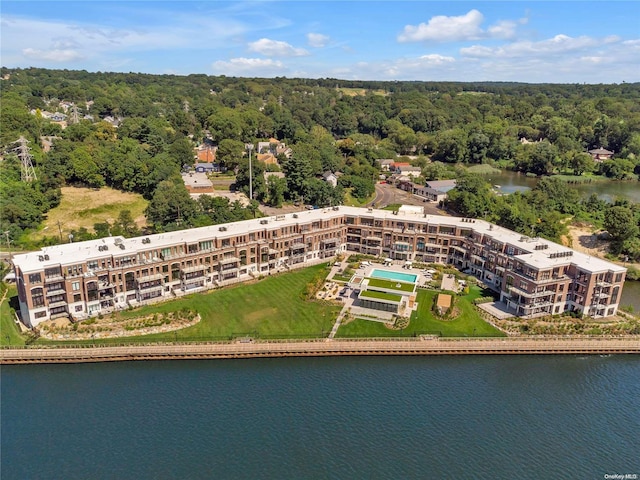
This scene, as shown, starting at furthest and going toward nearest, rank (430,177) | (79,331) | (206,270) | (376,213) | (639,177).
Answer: (639,177) → (430,177) → (376,213) → (206,270) → (79,331)

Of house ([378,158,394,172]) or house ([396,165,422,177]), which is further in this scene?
house ([378,158,394,172])

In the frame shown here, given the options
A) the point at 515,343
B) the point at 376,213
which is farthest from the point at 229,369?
the point at 376,213

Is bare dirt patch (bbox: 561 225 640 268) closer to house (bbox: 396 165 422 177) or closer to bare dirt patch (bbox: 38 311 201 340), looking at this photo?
house (bbox: 396 165 422 177)

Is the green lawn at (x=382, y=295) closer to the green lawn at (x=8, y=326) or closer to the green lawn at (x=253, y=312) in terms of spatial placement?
the green lawn at (x=253, y=312)

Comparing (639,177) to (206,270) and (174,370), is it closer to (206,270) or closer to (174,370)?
(206,270)

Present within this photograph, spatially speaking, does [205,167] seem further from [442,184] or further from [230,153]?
[442,184]

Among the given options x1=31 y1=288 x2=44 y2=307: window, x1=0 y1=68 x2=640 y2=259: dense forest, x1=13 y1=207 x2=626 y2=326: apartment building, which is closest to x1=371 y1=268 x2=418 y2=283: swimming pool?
x1=13 y1=207 x2=626 y2=326: apartment building
